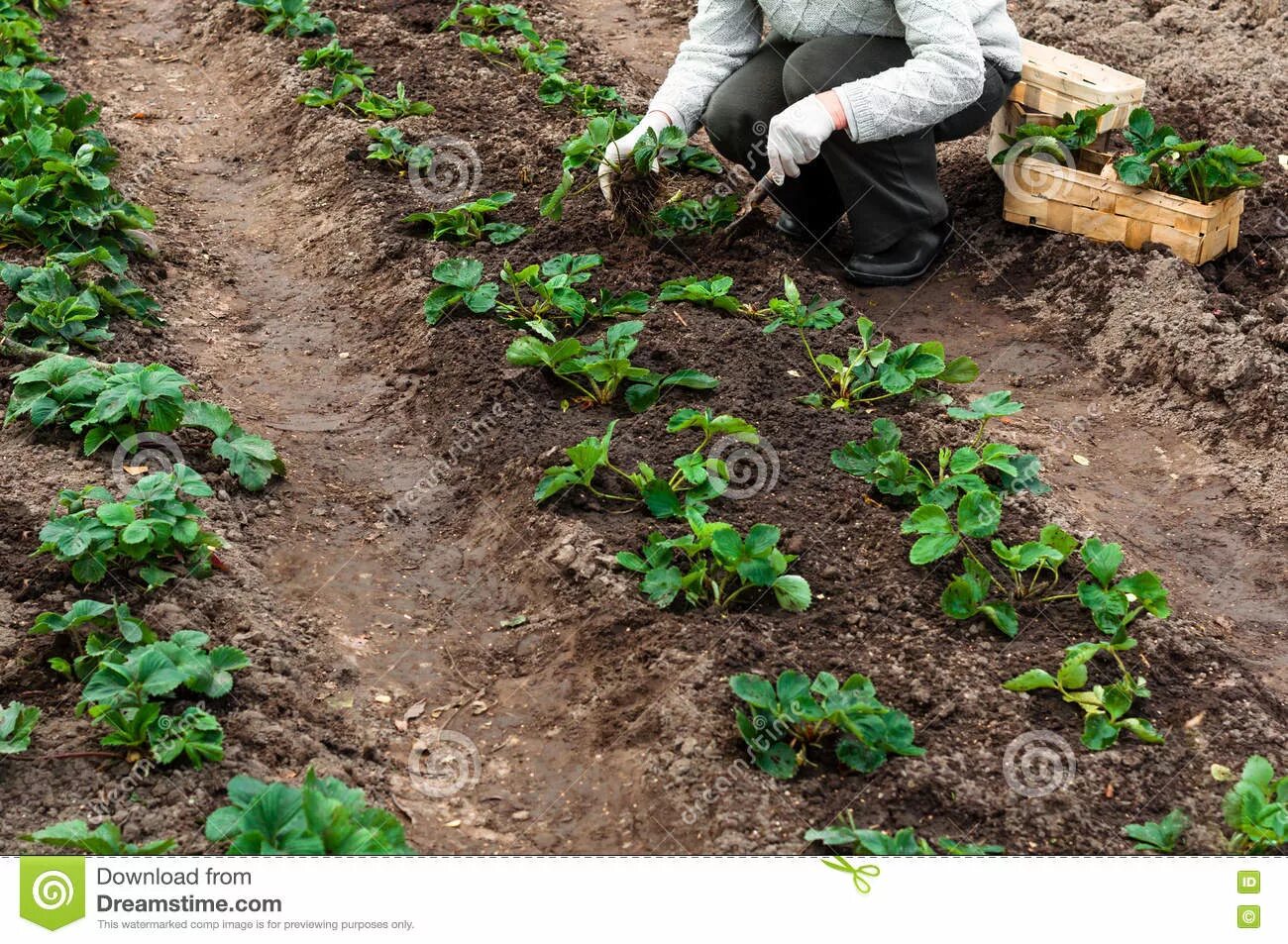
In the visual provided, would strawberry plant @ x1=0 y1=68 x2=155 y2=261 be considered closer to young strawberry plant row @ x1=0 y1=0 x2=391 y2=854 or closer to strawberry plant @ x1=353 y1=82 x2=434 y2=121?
young strawberry plant row @ x1=0 y1=0 x2=391 y2=854

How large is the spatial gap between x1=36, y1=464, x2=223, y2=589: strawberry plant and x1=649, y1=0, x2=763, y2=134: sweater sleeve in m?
2.06

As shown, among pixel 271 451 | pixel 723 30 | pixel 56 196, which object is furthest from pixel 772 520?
pixel 56 196

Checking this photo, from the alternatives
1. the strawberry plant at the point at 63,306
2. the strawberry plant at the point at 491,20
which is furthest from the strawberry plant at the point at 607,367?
the strawberry plant at the point at 491,20

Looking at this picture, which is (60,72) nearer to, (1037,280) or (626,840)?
(1037,280)

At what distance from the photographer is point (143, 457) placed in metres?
3.35

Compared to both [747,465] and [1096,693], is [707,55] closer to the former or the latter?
[747,465]

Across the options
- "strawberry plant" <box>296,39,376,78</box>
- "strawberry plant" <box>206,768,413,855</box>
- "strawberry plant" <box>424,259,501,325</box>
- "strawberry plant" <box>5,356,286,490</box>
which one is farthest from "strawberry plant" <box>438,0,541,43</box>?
"strawberry plant" <box>206,768,413,855</box>

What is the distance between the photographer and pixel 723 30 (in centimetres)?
436

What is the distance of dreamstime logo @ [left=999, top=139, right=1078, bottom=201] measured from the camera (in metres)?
4.36

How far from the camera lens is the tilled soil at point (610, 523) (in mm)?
2475

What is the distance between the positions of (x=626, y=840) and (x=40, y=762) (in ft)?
3.61

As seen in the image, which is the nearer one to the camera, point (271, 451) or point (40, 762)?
point (40, 762)

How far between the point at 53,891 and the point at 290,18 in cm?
495

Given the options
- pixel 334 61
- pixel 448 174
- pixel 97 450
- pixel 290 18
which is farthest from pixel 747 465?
pixel 290 18
